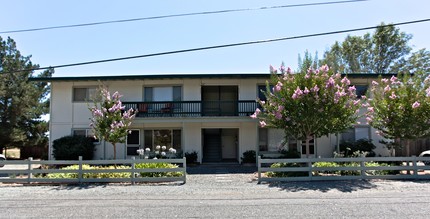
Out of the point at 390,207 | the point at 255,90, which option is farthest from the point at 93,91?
the point at 390,207

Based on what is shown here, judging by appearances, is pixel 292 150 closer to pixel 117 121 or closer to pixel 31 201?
pixel 117 121

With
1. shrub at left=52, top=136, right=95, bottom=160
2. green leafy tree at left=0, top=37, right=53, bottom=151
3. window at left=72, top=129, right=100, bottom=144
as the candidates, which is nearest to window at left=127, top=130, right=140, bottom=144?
window at left=72, top=129, right=100, bottom=144

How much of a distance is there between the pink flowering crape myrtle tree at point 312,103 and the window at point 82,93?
11814 mm

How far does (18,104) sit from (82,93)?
15.7m

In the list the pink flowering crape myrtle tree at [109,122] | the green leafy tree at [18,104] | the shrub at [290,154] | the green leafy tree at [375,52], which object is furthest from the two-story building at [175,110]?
the green leafy tree at [375,52]

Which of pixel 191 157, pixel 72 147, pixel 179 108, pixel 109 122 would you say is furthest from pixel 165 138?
pixel 109 122

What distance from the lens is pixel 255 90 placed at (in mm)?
19484

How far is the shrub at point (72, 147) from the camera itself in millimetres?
17891

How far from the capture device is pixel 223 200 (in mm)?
8391

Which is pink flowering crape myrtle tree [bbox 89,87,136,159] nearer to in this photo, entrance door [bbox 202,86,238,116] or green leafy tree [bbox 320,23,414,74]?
entrance door [bbox 202,86,238,116]

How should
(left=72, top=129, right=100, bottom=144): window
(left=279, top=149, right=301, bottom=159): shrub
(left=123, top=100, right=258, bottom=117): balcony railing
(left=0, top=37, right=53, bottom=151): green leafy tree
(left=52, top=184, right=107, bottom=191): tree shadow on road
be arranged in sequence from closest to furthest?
(left=52, top=184, right=107, bottom=191): tree shadow on road, (left=279, top=149, right=301, bottom=159): shrub, (left=123, top=100, right=258, bottom=117): balcony railing, (left=72, top=129, right=100, bottom=144): window, (left=0, top=37, right=53, bottom=151): green leafy tree

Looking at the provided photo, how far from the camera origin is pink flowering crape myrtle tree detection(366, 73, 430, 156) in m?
13.1

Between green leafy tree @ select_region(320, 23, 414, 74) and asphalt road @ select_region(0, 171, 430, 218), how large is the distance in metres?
27.6

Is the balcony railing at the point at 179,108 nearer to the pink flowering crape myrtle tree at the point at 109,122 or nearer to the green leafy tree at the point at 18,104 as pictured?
the pink flowering crape myrtle tree at the point at 109,122
